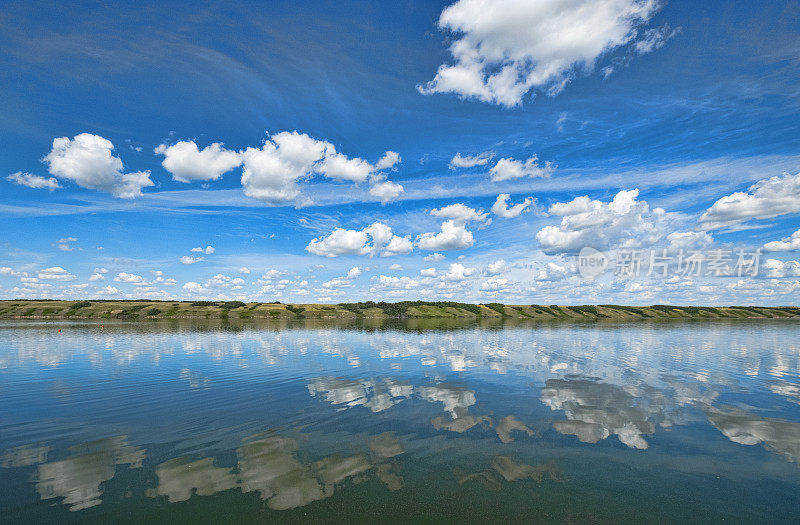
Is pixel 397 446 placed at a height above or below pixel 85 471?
below

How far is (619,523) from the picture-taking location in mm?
12508

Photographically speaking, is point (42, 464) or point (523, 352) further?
point (523, 352)

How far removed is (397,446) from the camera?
19.1 meters

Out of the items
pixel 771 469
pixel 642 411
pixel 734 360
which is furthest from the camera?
pixel 734 360

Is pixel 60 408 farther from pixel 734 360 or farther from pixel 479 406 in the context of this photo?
pixel 734 360

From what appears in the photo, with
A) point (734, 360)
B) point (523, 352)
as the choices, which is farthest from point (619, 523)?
point (734, 360)

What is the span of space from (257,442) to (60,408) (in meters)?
18.8

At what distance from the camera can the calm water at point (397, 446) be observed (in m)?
13.4

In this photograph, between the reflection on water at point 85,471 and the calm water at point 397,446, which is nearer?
the calm water at point 397,446

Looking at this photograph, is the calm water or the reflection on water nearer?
the calm water

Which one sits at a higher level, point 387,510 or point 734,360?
point 387,510

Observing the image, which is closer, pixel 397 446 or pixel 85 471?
pixel 85 471

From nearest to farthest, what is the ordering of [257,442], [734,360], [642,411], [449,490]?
[449,490] → [257,442] → [642,411] → [734,360]

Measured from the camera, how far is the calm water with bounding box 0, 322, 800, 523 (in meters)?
13.4
